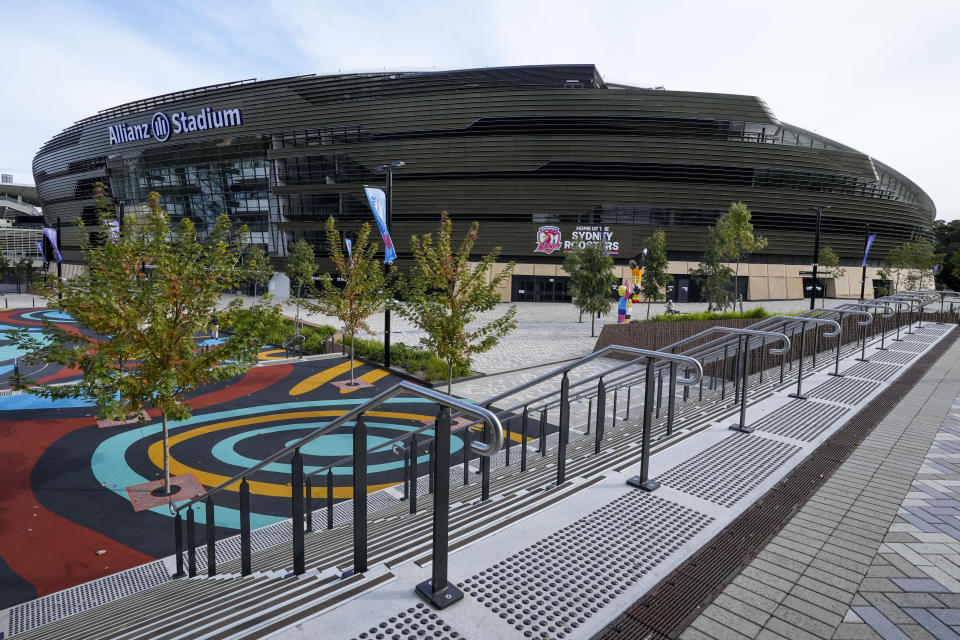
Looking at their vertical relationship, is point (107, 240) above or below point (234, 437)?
above

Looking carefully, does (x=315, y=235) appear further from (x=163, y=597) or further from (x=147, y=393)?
(x=163, y=597)

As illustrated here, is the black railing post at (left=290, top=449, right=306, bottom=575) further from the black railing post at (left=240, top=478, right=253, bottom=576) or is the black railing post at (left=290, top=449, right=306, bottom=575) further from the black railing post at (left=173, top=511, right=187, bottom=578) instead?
the black railing post at (left=173, top=511, right=187, bottom=578)

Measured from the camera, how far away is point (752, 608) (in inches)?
124

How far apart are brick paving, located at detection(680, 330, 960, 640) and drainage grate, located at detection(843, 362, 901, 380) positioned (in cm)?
446

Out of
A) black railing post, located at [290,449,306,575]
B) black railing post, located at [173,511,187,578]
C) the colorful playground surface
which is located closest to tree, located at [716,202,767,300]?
the colorful playground surface

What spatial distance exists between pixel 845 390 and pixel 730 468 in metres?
4.94

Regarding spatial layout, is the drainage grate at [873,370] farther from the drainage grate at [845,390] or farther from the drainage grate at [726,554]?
the drainage grate at [726,554]

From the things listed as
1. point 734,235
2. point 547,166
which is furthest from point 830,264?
point 547,166

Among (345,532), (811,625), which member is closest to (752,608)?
(811,625)

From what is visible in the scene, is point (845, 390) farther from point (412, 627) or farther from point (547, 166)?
point (547, 166)

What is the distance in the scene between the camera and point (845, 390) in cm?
862

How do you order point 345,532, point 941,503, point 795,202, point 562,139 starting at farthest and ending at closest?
point 795,202 < point 562,139 < point 345,532 < point 941,503

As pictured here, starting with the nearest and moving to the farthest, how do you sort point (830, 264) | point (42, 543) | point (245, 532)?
point (245, 532)
point (42, 543)
point (830, 264)

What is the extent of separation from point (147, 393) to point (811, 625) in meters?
10.2
